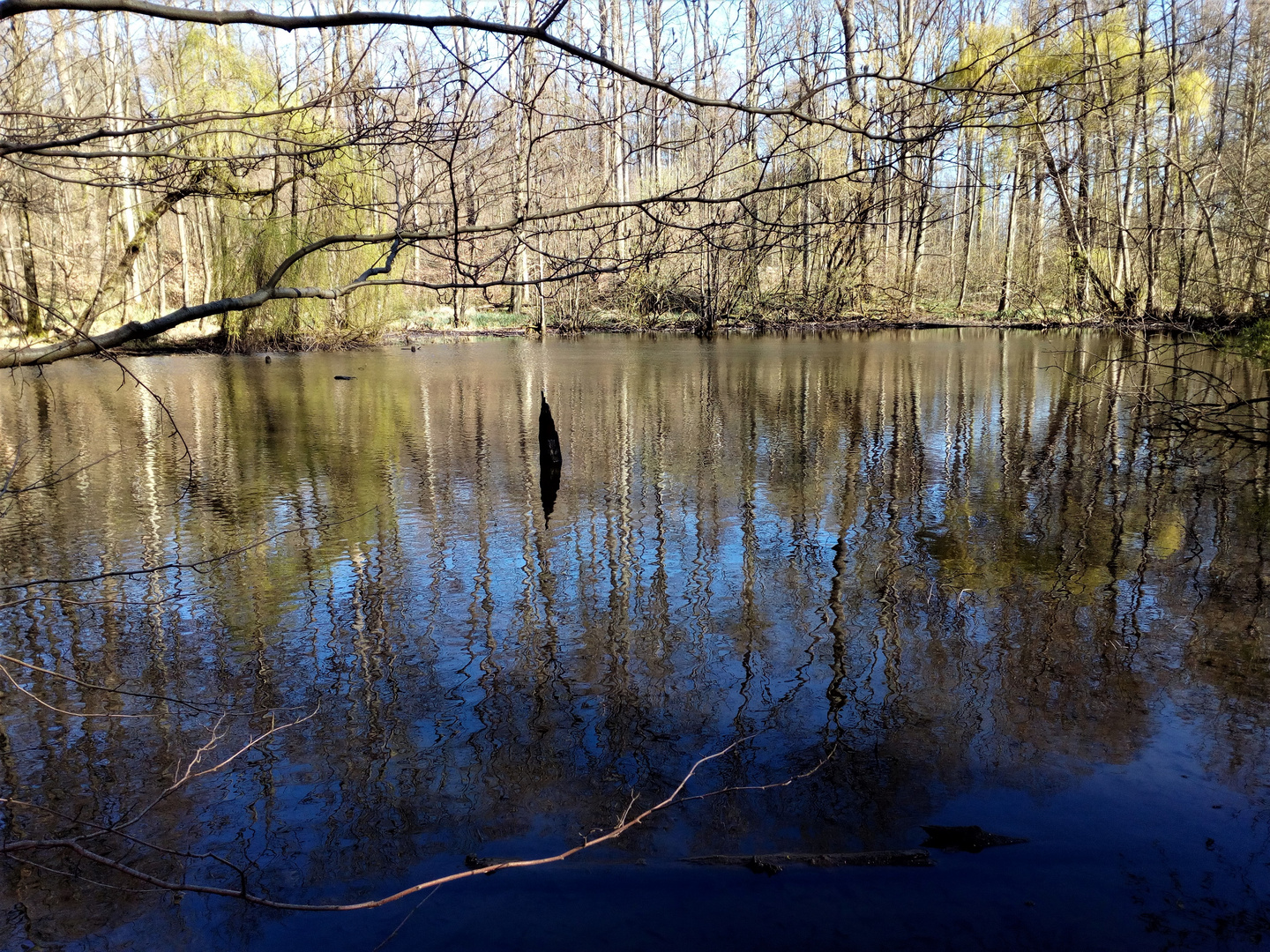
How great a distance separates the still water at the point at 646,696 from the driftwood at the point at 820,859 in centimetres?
4

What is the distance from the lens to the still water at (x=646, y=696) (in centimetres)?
302

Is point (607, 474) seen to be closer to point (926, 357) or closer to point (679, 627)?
point (679, 627)

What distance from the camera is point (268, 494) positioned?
8.41m

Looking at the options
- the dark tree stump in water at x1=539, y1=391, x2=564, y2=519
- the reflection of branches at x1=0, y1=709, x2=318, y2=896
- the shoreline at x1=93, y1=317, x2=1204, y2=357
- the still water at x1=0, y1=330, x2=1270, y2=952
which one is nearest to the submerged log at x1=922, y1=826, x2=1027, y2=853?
the still water at x1=0, y1=330, x2=1270, y2=952

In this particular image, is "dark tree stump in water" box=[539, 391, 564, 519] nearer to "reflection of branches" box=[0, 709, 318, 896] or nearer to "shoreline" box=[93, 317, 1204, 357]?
"reflection of branches" box=[0, 709, 318, 896]

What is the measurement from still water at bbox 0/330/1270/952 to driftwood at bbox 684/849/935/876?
4cm

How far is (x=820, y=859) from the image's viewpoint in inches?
125

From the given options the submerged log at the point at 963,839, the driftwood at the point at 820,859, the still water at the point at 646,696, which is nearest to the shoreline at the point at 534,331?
the still water at the point at 646,696

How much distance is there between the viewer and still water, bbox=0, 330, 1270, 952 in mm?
3023

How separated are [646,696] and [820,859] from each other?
135 centimetres

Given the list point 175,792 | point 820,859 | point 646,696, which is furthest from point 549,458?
point 820,859

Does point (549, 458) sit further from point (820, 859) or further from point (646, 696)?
point (820, 859)

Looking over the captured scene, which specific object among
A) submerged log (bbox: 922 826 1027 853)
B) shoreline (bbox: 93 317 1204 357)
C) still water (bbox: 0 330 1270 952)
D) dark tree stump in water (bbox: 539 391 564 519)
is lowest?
submerged log (bbox: 922 826 1027 853)

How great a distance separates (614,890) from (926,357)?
19.0m
